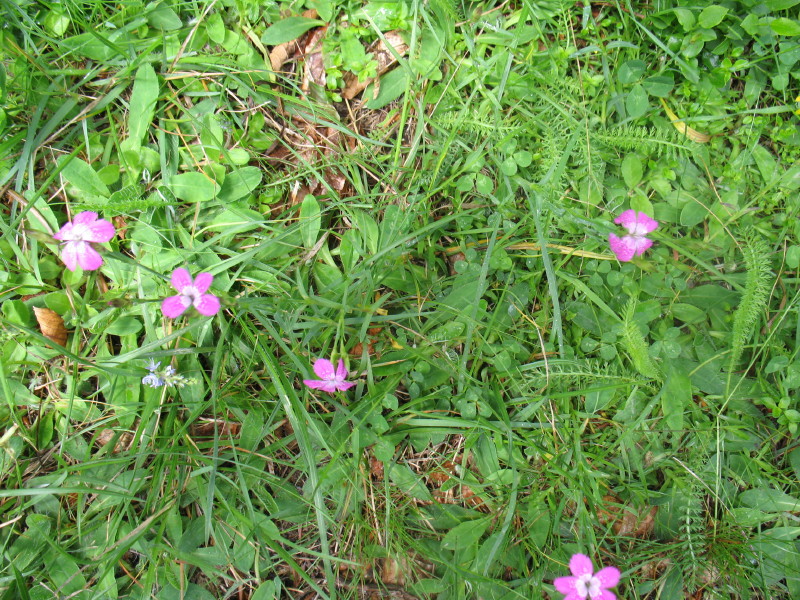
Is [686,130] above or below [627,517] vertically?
above

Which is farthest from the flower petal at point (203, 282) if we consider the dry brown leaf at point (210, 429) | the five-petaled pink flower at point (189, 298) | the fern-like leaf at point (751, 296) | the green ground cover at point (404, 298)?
the fern-like leaf at point (751, 296)

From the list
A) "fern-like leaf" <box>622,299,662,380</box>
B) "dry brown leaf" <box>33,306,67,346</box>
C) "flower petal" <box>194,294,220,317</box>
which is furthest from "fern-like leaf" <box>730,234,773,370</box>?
"dry brown leaf" <box>33,306,67,346</box>

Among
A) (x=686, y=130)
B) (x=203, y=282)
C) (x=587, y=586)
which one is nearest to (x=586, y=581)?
(x=587, y=586)

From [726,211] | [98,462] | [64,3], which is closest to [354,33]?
Result: [64,3]

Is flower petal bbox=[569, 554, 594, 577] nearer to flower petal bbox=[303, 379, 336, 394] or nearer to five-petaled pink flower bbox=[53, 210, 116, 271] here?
flower petal bbox=[303, 379, 336, 394]

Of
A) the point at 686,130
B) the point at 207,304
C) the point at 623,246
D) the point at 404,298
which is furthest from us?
the point at 686,130

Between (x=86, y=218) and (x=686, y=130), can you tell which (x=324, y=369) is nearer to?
(x=86, y=218)
